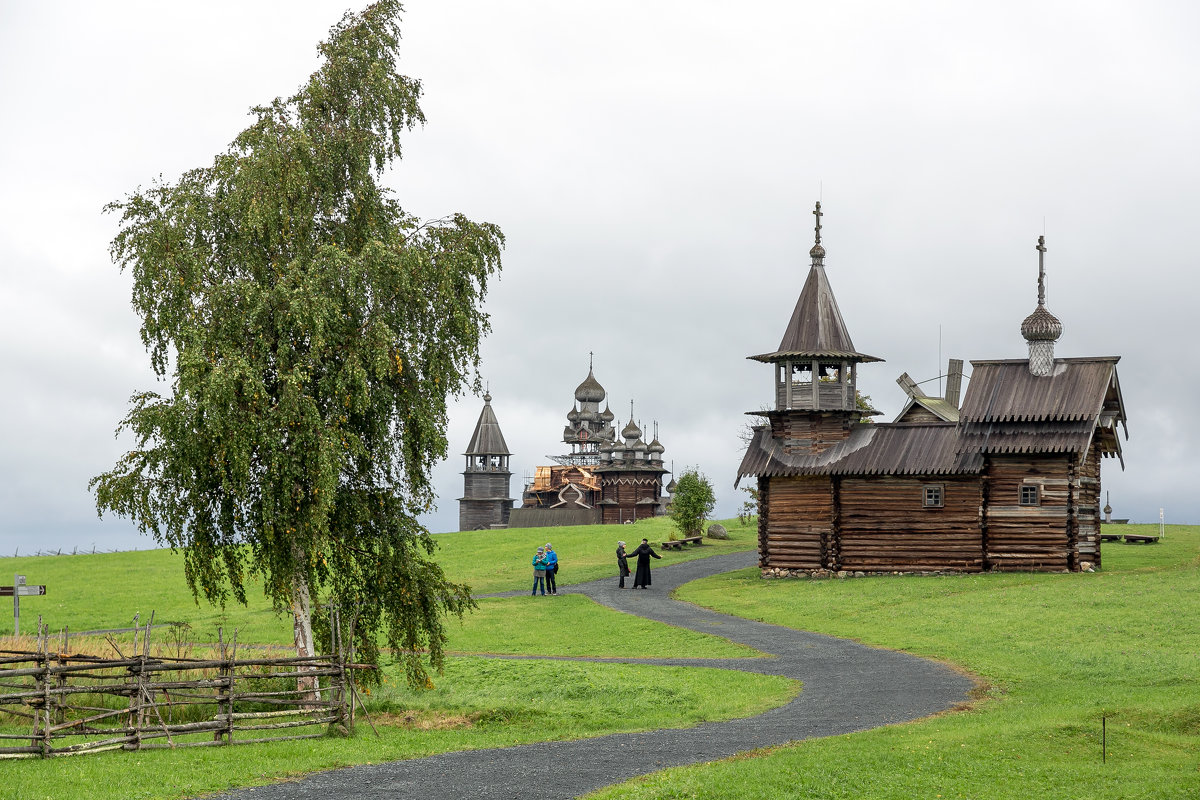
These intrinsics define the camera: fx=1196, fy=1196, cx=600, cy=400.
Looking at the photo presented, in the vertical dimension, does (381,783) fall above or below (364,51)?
below

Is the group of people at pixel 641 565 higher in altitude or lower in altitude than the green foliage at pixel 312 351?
lower

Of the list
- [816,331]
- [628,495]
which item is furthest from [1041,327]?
[628,495]

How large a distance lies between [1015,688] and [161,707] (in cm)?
1794

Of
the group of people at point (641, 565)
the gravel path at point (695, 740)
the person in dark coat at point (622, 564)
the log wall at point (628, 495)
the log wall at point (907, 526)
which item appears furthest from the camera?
the log wall at point (628, 495)

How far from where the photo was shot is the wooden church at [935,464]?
48125mm

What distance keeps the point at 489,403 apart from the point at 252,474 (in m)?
93.4

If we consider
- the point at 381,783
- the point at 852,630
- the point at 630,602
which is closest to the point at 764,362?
the point at 630,602

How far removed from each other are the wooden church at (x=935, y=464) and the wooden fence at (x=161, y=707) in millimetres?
30115

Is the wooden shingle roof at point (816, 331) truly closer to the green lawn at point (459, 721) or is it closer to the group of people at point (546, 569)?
the group of people at point (546, 569)

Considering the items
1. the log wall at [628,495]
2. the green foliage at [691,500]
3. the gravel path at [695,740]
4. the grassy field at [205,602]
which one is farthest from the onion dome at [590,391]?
the gravel path at [695,740]

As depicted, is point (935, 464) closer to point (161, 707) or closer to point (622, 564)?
point (622, 564)

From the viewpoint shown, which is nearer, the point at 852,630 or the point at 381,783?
the point at 381,783

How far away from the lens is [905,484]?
50.2m

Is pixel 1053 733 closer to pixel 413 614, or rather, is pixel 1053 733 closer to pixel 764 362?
pixel 413 614
